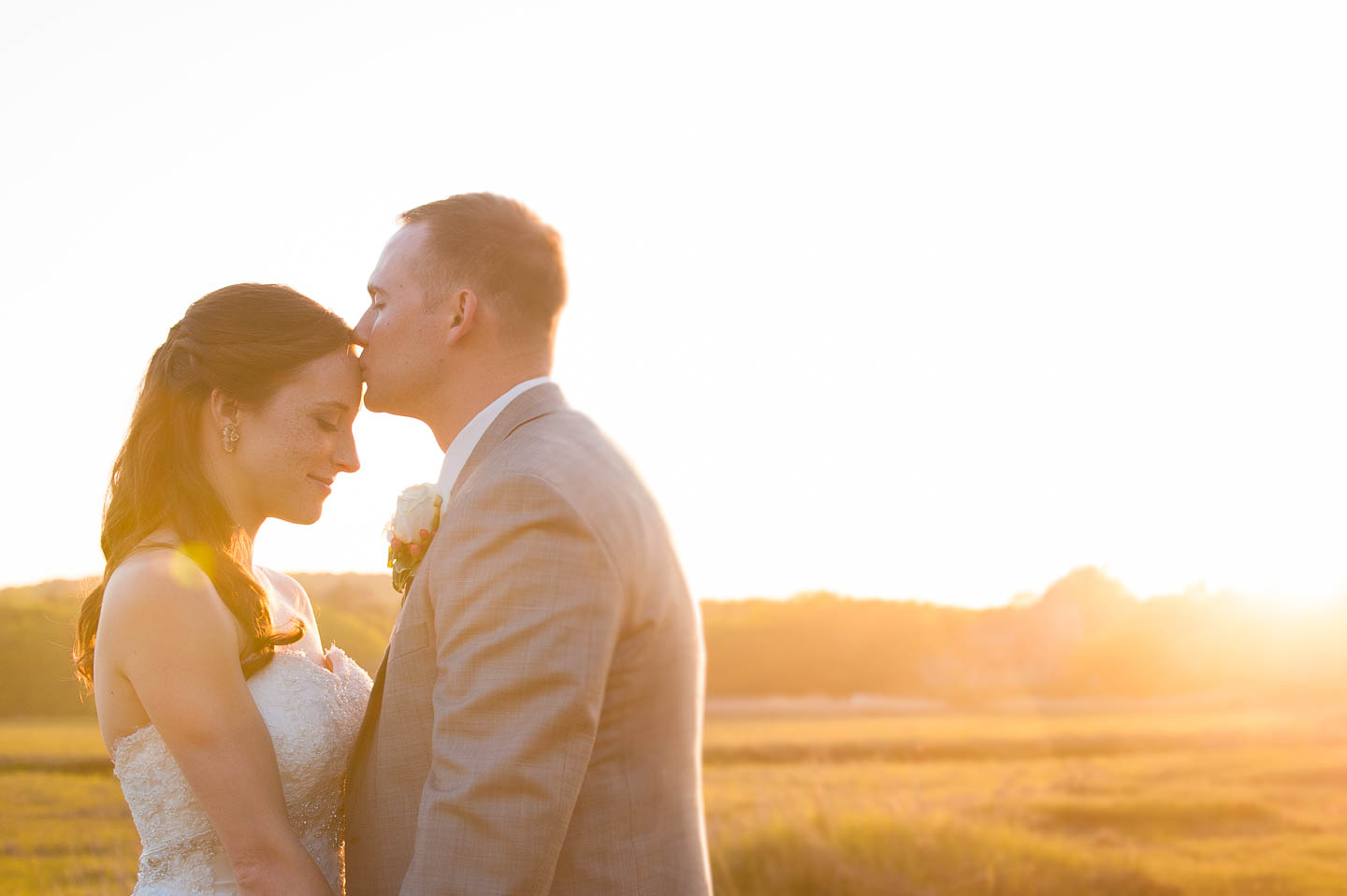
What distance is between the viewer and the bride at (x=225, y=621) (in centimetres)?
325

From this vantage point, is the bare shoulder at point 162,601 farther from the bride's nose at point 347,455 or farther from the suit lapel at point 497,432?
the bride's nose at point 347,455

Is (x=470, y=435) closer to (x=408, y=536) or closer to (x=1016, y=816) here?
(x=408, y=536)

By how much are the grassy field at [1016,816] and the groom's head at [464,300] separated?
6.81 m

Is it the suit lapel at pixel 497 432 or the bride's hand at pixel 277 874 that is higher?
the suit lapel at pixel 497 432

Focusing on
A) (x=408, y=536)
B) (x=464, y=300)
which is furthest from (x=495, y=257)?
(x=408, y=536)

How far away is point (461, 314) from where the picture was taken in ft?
11.2

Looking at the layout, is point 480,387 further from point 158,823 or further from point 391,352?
point 158,823

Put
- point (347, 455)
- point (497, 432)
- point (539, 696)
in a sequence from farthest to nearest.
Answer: point (347, 455), point (497, 432), point (539, 696)

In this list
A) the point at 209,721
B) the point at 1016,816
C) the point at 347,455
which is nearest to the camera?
the point at 209,721

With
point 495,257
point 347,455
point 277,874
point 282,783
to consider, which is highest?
point 495,257

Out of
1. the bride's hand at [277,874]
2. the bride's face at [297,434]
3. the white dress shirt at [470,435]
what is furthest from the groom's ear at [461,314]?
the bride's hand at [277,874]

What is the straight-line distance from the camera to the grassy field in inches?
490

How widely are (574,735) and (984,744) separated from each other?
16.9 meters

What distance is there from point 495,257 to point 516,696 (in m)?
1.48
